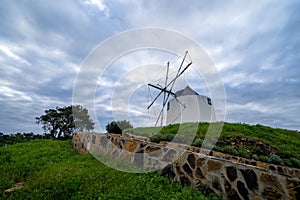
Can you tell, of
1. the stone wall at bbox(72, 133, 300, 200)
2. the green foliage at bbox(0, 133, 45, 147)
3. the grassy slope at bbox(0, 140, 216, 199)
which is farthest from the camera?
the green foliage at bbox(0, 133, 45, 147)

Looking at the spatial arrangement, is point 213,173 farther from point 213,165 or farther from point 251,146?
point 251,146

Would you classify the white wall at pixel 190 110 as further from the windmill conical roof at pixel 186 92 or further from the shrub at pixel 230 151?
the shrub at pixel 230 151

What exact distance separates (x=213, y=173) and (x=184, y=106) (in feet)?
45.8

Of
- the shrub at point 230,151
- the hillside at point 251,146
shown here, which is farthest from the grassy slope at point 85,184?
the shrub at point 230,151

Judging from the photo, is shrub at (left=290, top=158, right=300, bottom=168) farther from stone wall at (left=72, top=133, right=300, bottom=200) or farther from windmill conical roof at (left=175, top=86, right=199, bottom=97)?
windmill conical roof at (left=175, top=86, right=199, bottom=97)

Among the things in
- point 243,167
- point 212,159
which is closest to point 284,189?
point 243,167

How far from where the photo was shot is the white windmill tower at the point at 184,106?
58.0 ft

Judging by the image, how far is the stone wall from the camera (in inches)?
134

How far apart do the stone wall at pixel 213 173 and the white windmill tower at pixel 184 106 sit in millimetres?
11976

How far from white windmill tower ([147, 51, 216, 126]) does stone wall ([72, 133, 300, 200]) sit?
1198 centimetres

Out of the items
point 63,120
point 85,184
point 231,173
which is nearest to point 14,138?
point 63,120

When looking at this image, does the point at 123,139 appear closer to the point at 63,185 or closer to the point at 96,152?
the point at 96,152

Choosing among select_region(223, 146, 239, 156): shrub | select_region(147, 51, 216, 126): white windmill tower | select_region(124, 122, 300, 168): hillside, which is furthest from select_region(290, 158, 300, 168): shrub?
select_region(147, 51, 216, 126): white windmill tower

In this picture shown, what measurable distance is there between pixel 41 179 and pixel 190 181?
12.1ft
